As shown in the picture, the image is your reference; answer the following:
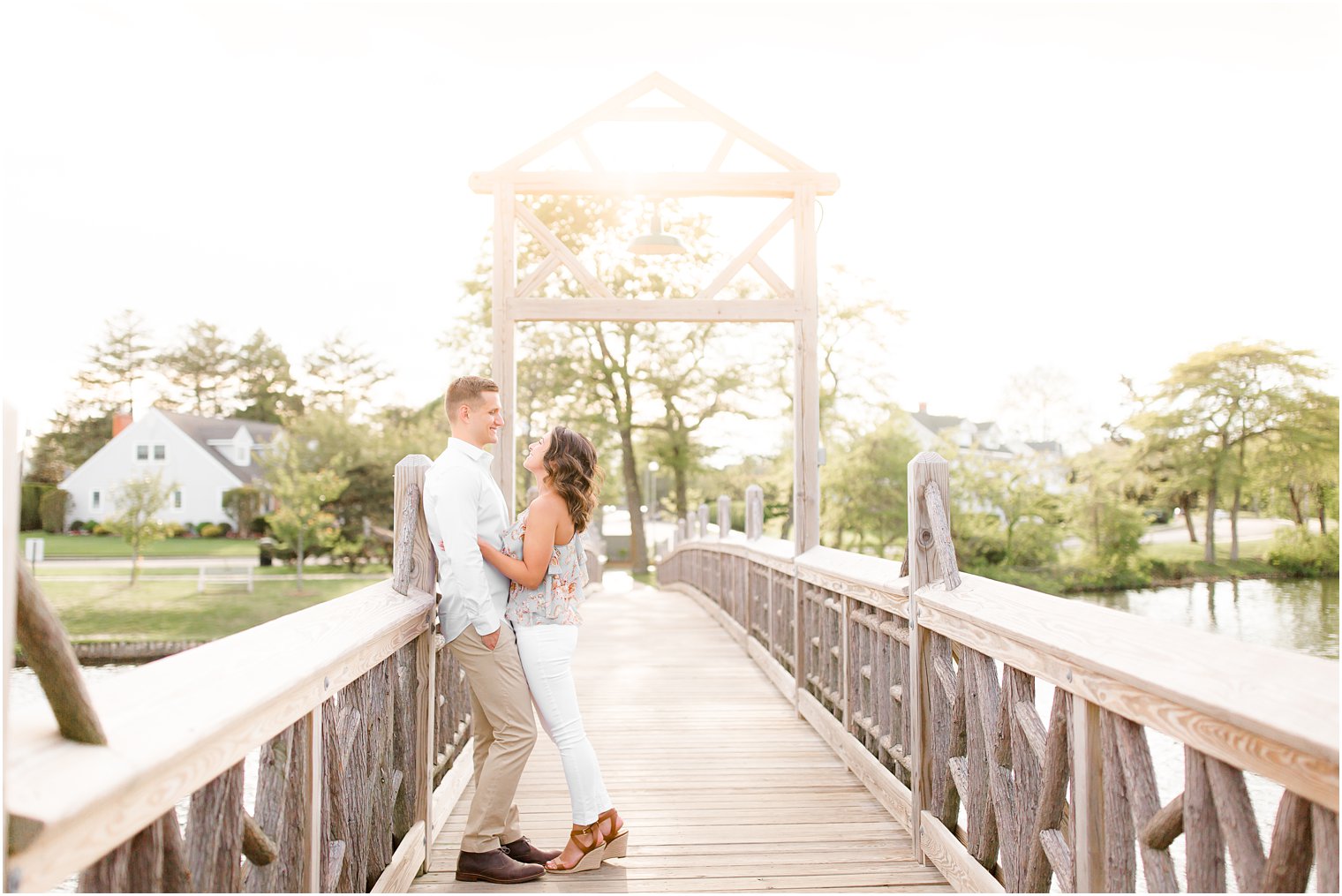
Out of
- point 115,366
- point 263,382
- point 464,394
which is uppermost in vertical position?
point 115,366

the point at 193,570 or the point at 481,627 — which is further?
the point at 193,570

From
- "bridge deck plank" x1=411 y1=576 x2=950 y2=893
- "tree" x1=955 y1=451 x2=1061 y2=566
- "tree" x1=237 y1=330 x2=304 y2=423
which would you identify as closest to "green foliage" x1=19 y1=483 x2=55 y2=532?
"tree" x1=237 y1=330 x2=304 y2=423

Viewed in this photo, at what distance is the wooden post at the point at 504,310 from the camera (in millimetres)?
5746

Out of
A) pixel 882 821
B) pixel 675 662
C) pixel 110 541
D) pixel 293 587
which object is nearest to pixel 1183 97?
pixel 882 821

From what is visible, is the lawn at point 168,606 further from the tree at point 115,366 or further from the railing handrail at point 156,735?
the tree at point 115,366

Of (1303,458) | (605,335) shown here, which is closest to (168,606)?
(605,335)

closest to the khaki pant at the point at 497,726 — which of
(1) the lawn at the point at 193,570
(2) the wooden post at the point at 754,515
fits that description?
(2) the wooden post at the point at 754,515

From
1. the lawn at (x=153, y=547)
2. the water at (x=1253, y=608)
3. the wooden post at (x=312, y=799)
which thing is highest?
the wooden post at (x=312, y=799)

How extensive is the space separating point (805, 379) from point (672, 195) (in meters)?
1.51

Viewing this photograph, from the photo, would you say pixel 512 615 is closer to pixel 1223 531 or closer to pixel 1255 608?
pixel 1255 608

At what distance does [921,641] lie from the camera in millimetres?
3607

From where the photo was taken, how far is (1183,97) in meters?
3.85

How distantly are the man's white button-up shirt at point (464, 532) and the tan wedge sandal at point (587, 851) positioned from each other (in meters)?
0.86

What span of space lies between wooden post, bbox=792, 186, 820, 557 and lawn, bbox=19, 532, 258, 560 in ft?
102
